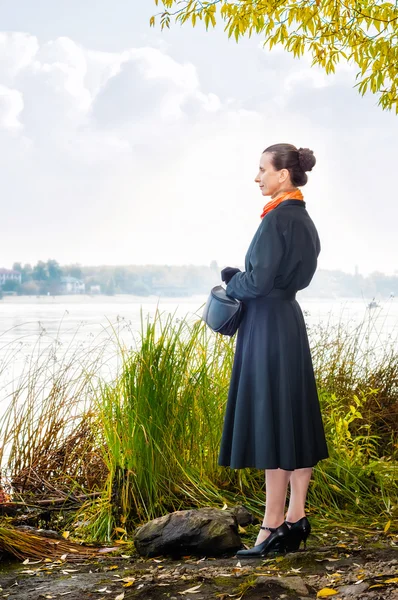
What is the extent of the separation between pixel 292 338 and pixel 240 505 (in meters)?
1.04

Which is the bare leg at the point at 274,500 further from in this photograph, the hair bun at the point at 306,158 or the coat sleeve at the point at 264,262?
the hair bun at the point at 306,158

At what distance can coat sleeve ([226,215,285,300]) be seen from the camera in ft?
10.6

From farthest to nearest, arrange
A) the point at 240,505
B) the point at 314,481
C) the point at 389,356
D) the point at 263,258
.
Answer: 1. the point at 389,356
2. the point at 314,481
3. the point at 240,505
4. the point at 263,258

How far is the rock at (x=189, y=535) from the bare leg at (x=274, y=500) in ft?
0.51

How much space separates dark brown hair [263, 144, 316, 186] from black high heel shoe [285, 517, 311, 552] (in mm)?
1544

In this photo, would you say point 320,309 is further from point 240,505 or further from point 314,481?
point 240,505

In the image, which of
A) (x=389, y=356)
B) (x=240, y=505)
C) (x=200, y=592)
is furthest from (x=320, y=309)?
(x=200, y=592)

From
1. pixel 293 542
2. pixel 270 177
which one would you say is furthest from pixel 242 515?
pixel 270 177

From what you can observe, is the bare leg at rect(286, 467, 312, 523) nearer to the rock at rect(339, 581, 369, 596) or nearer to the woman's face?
the rock at rect(339, 581, 369, 596)

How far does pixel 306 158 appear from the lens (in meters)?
3.38

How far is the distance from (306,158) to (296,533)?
1687mm

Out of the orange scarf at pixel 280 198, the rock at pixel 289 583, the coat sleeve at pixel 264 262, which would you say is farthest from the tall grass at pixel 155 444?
the rock at pixel 289 583

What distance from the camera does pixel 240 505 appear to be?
3873 mm

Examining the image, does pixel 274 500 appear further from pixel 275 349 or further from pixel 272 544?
pixel 275 349
